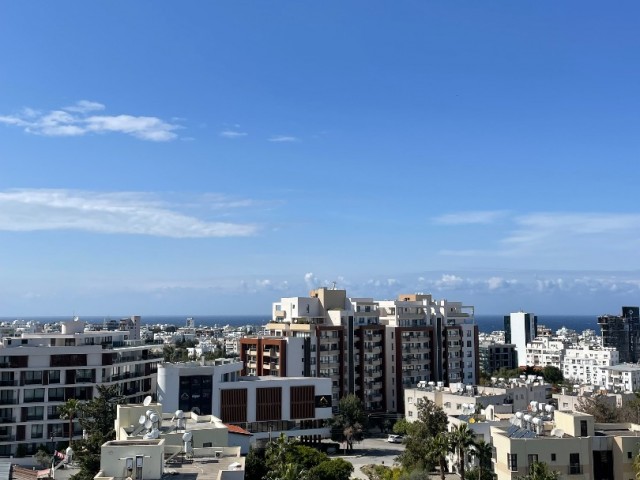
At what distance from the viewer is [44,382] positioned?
A: 2931 inches

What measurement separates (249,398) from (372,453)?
16097 mm

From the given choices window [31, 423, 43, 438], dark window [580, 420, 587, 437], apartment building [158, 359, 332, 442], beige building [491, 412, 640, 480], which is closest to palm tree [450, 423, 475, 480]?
beige building [491, 412, 640, 480]

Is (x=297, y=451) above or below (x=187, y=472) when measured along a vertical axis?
below

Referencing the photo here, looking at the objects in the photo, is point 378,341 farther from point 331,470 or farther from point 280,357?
point 331,470

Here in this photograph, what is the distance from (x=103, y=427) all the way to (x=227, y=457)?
29.0 meters

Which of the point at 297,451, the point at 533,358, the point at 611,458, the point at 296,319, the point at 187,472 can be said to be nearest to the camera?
the point at 187,472

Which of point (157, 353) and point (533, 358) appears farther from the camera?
point (533, 358)

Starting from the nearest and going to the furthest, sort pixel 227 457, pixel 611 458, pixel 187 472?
pixel 187 472 → pixel 227 457 → pixel 611 458

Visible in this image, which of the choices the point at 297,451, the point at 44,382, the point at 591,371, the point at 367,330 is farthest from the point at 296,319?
the point at 591,371

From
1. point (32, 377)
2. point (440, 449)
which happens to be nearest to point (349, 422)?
point (440, 449)

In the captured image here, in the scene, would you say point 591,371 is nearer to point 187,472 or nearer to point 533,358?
point 533,358

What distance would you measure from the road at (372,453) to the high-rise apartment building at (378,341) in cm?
1076

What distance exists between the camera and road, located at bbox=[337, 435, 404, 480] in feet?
243

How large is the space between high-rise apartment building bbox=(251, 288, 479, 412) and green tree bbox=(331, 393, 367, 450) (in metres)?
10.7
